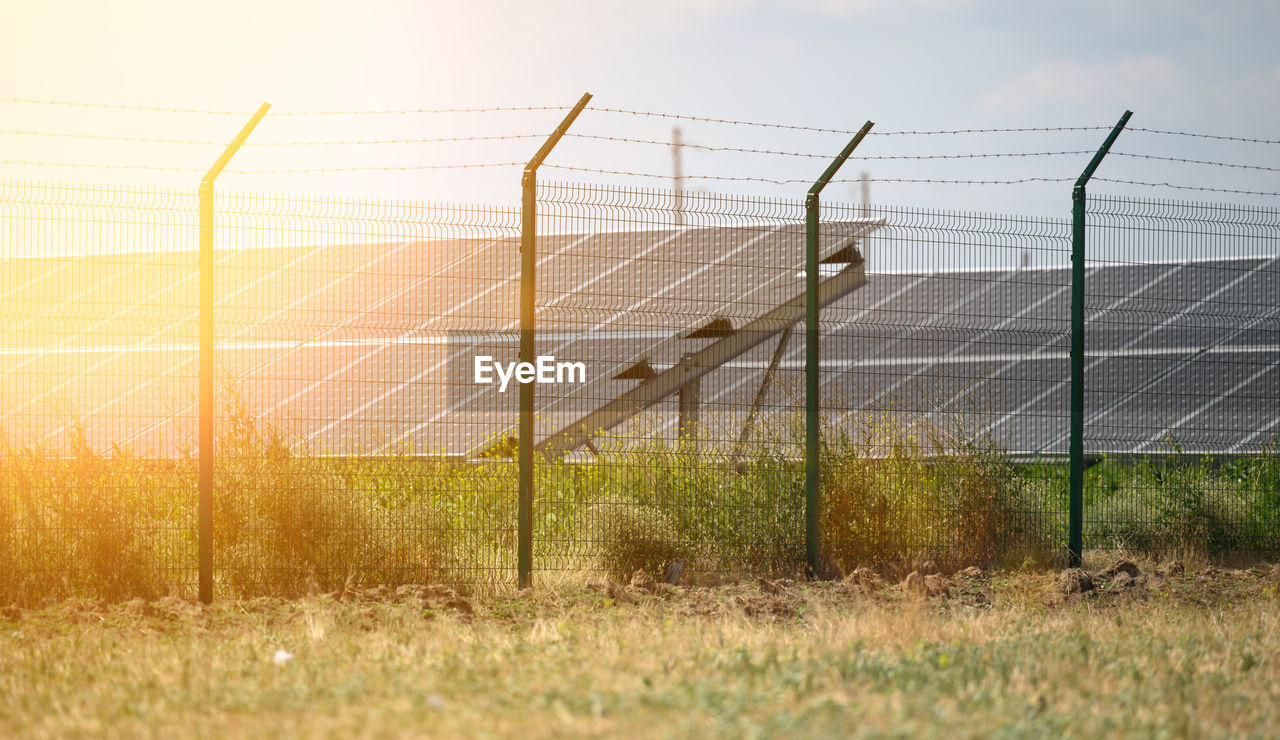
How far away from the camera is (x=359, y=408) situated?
8844mm

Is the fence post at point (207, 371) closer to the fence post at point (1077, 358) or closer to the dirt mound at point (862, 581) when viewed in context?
the dirt mound at point (862, 581)

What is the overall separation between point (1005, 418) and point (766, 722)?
7.41 m

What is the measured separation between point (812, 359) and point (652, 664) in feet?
15.0

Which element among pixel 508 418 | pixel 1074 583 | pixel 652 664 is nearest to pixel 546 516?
pixel 508 418

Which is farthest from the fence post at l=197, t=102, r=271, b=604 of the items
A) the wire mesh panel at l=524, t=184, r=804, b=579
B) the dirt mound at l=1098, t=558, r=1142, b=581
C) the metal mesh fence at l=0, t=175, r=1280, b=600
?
the dirt mound at l=1098, t=558, r=1142, b=581

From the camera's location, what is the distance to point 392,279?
29.9ft

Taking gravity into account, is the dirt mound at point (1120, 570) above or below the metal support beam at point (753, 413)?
below

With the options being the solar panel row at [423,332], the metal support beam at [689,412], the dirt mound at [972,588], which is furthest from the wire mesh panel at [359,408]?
the dirt mound at [972,588]

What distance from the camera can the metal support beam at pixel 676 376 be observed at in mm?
9508

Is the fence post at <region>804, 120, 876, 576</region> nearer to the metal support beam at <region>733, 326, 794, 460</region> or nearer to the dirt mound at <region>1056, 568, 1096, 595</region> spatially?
the metal support beam at <region>733, 326, 794, 460</region>

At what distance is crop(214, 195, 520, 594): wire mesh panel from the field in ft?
1.87

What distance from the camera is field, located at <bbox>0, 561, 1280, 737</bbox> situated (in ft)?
14.6

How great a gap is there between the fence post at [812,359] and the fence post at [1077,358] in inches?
87.5

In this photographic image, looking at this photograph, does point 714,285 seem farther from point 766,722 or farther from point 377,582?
point 766,722
